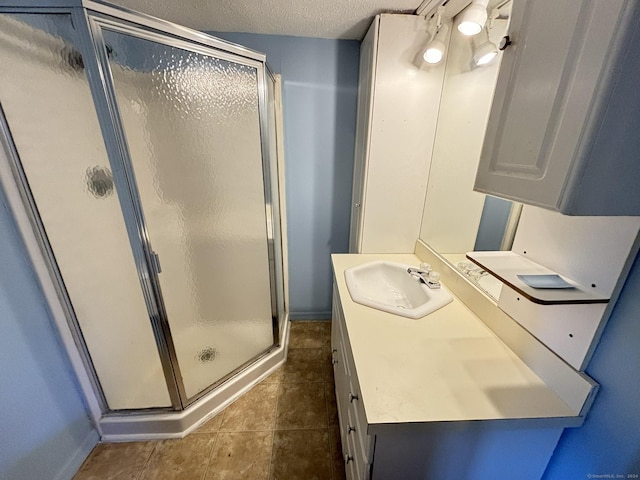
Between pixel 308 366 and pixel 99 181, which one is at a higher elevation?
pixel 99 181

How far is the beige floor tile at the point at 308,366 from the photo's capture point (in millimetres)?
1679

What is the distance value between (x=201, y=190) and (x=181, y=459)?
1.35 m

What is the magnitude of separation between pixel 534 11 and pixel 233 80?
1.20 metres

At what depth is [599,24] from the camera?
410mm

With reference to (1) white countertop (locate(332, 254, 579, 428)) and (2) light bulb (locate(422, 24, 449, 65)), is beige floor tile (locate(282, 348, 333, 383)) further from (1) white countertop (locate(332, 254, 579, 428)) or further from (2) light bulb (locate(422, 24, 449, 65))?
(2) light bulb (locate(422, 24, 449, 65))

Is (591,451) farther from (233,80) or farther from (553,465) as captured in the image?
(233,80)

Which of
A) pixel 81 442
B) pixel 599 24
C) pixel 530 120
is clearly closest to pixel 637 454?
pixel 530 120

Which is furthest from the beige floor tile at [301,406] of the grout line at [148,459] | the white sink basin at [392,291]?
the white sink basin at [392,291]

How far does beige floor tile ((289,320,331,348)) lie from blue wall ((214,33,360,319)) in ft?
0.27

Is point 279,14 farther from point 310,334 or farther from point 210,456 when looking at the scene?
point 210,456

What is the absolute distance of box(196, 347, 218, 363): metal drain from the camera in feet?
4.68

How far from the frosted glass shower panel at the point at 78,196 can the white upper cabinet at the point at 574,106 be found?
1368 millimetres

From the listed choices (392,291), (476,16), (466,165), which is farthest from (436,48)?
(392,291)

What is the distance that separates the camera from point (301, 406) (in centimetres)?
148
